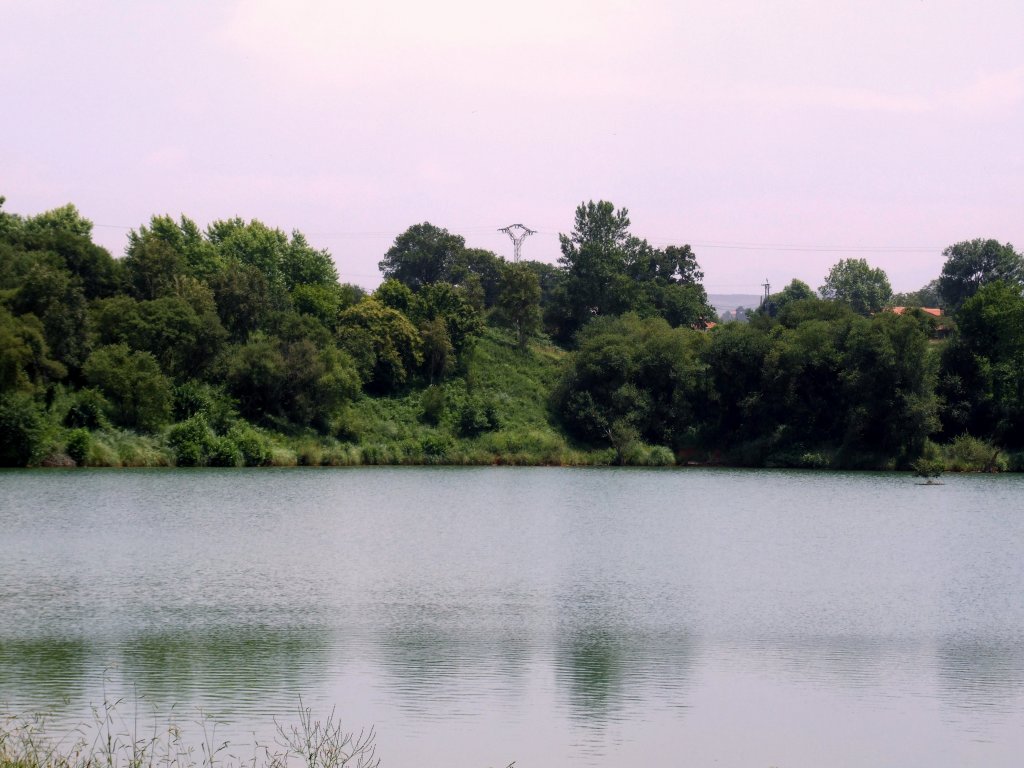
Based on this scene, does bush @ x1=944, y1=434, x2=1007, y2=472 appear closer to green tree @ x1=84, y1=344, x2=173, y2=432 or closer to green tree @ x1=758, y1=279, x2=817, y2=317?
green tree @ x1=84, y1=344, x2=173, y2=432

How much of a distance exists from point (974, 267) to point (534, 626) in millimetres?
119029

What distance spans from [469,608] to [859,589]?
968 cm

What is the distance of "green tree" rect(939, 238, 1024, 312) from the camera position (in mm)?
127000

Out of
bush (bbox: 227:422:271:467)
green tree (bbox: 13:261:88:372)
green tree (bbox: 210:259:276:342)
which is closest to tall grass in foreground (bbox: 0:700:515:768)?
bush (bbox: 227:422:271:467)

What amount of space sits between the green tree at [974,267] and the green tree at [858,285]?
11.4m

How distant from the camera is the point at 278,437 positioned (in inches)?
2628

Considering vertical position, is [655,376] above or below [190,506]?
above

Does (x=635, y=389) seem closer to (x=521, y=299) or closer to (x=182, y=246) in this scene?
(x=521, y=299)

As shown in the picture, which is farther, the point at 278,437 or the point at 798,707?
the point at 278,437

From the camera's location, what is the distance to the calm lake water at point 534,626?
14703 mm

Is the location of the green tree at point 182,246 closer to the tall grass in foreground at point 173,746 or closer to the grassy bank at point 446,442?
the grassy bank at point 446,442

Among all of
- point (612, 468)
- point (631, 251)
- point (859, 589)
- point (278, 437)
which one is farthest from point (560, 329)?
point (859, 589)

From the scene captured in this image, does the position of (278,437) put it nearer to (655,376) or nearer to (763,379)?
(655,376)

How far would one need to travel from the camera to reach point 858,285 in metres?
143
